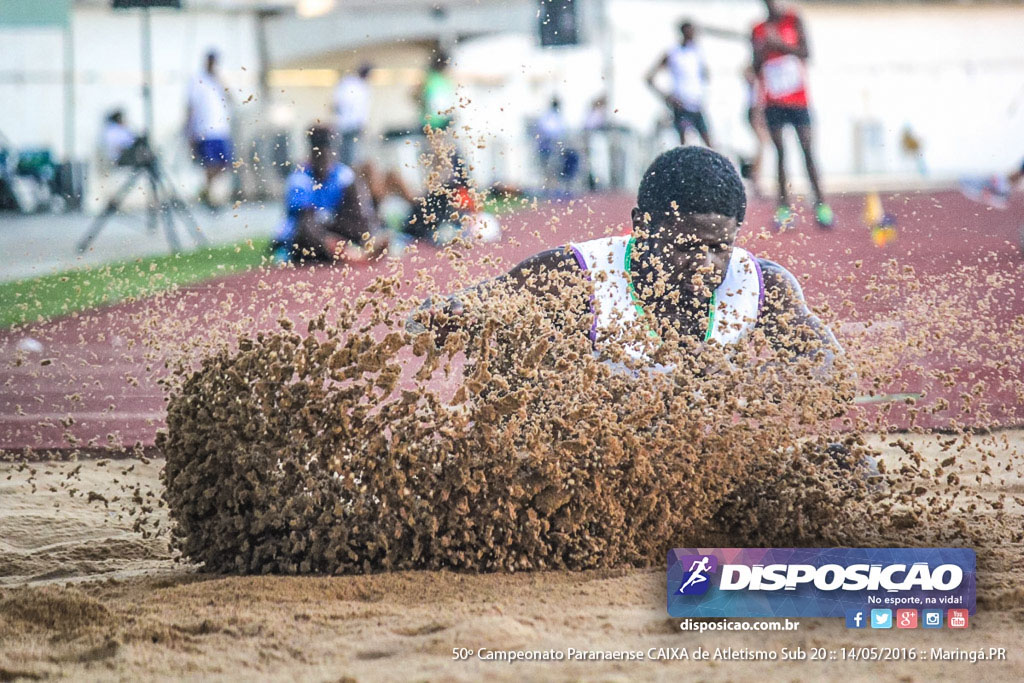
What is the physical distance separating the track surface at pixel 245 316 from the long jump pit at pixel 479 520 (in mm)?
169

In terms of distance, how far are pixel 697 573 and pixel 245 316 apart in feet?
7.46

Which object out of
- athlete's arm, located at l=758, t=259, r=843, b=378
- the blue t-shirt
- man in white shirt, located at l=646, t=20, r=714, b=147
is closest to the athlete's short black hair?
athlete's arm, located at l=758, t=259, r=843, b=378

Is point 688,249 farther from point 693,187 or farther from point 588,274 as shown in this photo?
point 588,274

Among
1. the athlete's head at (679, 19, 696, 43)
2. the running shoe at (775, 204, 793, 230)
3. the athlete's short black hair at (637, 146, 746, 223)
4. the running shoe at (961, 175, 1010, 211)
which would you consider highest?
the athlete's head at (679, 19, 696, 43)

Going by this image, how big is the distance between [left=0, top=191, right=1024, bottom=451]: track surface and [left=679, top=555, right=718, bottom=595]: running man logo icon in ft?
2.82

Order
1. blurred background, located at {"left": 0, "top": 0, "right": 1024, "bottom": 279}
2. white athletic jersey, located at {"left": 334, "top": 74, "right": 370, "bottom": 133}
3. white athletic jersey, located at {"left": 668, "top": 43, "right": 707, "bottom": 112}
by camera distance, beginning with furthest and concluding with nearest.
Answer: blurred background, located at {"left": 0, "top": 0, "right": 1024, "bottom": 279} < white athletic jersey, located at {"left": 668, "top": 43, "right": 707, "bottom": 112} < white athletic jersey, located at {"left": 334, "top": 74, "right": 370, "bottom": 133}

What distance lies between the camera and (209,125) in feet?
35.0

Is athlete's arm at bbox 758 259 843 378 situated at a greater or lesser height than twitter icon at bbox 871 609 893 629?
greater

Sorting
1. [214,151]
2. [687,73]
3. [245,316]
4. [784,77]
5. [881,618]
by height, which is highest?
[687,73]

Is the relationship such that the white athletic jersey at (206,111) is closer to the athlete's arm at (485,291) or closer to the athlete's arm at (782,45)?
the athlete's arm at (782,45)

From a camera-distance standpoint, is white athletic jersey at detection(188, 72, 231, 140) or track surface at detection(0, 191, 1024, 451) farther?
white athletic jersey at detection(188, 72, 231, 140)

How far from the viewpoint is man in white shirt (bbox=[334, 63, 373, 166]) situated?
364 inches

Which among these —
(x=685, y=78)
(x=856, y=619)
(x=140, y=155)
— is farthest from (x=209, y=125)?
(x=856, y=619)

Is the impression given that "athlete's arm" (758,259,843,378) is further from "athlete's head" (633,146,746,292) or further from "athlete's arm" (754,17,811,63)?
"athlete's arm" (754,17,811,63)
